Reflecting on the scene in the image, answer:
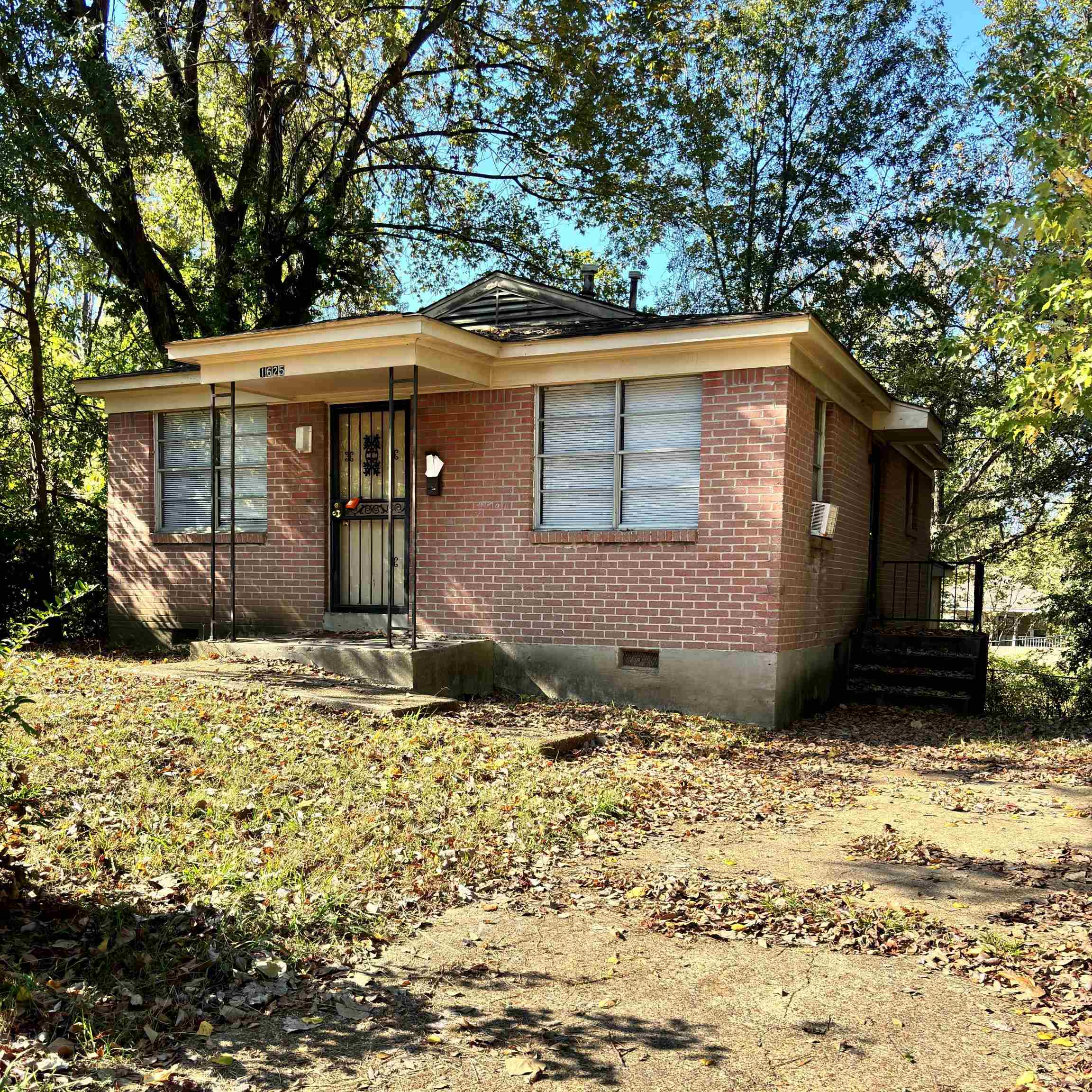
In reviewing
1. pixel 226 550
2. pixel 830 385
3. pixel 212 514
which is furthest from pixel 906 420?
pixel 226 550

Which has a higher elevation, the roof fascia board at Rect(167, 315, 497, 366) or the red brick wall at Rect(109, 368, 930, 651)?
the roof fascia board at Rect(167, 315, 497, 366)

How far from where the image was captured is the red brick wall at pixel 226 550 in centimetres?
1155

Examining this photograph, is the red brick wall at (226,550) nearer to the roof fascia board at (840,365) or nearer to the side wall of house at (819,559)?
the side wall of house at (819,559)

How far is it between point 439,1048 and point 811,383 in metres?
8.25

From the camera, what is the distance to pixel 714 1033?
3523mm

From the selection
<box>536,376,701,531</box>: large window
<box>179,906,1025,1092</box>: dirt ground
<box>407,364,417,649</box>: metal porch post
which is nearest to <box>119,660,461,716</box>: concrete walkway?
<box>407,364,417,649</box>: metal porch post

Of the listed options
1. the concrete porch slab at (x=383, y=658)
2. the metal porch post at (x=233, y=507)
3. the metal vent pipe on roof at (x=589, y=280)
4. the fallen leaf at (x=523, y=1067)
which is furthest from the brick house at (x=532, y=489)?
the fallen leaf at (x=523, y=1067)

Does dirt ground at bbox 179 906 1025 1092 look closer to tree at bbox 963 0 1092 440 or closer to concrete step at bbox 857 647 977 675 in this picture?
tree at bbox 963 0 1092 440

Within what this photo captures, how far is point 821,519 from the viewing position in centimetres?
1052

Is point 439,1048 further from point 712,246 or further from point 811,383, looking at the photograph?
point 712,246

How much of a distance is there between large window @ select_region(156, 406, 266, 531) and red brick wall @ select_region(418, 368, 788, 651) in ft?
8.22

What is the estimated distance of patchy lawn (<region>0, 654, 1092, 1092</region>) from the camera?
336 cm

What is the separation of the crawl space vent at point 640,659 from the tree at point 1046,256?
152 inches

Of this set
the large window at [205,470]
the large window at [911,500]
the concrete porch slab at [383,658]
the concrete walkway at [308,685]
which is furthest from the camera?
the large window at [911,500]
